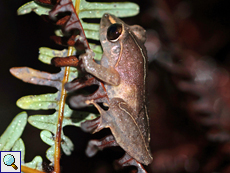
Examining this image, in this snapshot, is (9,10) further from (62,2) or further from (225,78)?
(225,78)

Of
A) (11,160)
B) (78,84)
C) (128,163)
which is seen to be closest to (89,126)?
(78,84)

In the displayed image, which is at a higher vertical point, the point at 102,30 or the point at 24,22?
the point at 24,22

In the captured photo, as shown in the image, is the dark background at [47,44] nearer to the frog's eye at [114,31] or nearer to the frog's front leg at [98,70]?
the frog's eye at [114,31]

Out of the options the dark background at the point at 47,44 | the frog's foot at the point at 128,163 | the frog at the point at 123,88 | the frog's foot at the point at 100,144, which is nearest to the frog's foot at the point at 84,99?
the frog at the point at 123,88

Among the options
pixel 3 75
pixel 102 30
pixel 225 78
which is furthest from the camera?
pixel 225 78

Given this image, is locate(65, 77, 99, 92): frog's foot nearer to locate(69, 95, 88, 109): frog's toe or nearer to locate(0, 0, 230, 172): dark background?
locate(69, 95, 88, 109): frog's toe

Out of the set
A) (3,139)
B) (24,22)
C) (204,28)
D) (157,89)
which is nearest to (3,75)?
(24,22)
